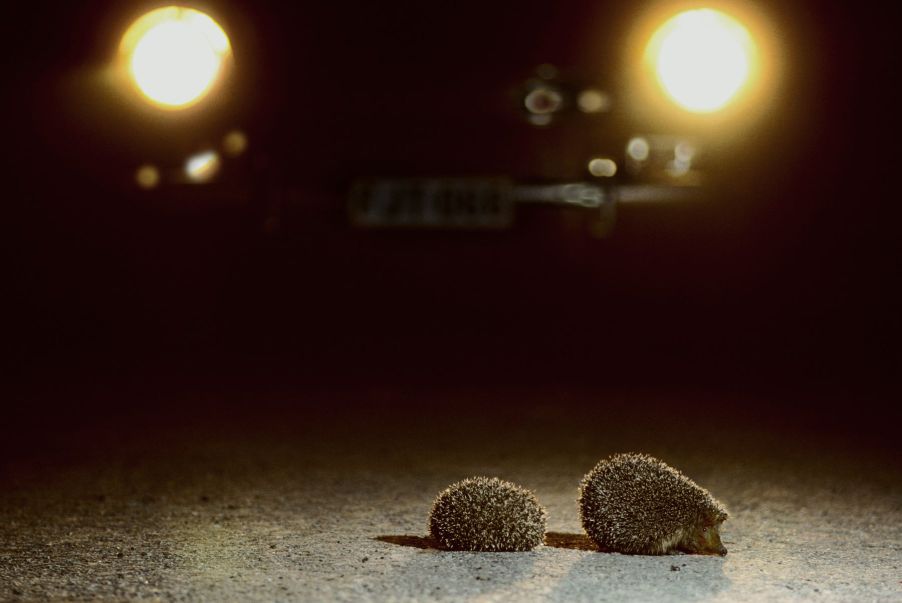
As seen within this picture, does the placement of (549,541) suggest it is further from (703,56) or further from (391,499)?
(703,56)

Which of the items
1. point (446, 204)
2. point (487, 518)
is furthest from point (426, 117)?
point (487, 518)

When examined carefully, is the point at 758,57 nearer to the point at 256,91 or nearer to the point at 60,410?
the point at 256,91

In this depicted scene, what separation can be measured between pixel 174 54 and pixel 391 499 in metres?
3.96

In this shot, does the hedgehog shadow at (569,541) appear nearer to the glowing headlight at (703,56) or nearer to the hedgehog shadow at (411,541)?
the hedgehog shadow at (411,541)

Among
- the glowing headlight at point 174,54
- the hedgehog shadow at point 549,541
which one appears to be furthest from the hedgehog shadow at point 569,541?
the glowing headlight at point 174,54

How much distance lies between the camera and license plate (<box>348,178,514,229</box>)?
9.76 metres

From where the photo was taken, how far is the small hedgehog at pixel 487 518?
5.82 m


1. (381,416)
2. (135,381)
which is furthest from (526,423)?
(135,381)

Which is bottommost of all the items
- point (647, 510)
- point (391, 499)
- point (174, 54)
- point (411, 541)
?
point (411, 541)

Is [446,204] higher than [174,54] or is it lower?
lower

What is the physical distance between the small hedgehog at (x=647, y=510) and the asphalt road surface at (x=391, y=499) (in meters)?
0.11

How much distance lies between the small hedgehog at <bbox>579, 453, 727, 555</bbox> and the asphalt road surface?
106 millimetres

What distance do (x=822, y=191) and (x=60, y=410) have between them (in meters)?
13.3

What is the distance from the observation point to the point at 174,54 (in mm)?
8570
